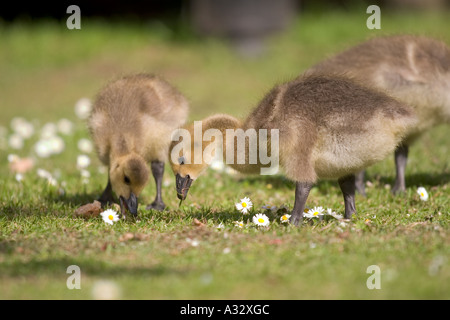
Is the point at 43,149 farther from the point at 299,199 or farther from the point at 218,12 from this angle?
the point at 218,12

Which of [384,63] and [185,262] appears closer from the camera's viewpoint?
[185,262]

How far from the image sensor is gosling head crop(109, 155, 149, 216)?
5168 mm

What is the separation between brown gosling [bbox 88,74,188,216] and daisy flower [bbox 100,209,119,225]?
139 mm

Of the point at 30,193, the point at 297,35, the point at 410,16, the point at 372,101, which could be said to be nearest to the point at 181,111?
the point at 30,193

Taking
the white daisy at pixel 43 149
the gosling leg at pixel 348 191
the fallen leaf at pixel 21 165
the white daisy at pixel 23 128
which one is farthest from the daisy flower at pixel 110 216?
the white daisy at pixel 23 128

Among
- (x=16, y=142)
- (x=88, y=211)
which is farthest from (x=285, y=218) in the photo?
(x=16, y=142)

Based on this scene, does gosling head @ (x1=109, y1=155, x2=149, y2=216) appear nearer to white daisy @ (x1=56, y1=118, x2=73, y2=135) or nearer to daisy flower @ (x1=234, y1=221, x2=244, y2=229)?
daisy flower @ (x1=234, y1=221, x2=244, y2=229)

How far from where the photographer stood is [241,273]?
389 cm

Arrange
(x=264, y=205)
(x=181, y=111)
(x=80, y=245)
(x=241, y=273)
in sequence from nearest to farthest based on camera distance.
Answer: (x=241, y=273)
(x=80, y=245)
(x=264, y=205)
(x=181, y=111)

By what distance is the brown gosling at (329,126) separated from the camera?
4.62 meters

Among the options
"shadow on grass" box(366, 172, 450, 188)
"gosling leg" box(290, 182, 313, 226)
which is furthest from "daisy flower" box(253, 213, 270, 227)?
"shadow on grass" box(366, 172, 450, 188)

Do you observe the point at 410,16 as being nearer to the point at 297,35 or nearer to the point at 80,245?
the point at 297,35

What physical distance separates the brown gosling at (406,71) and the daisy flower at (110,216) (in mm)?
2070

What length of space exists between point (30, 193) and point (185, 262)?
2.57 metres
